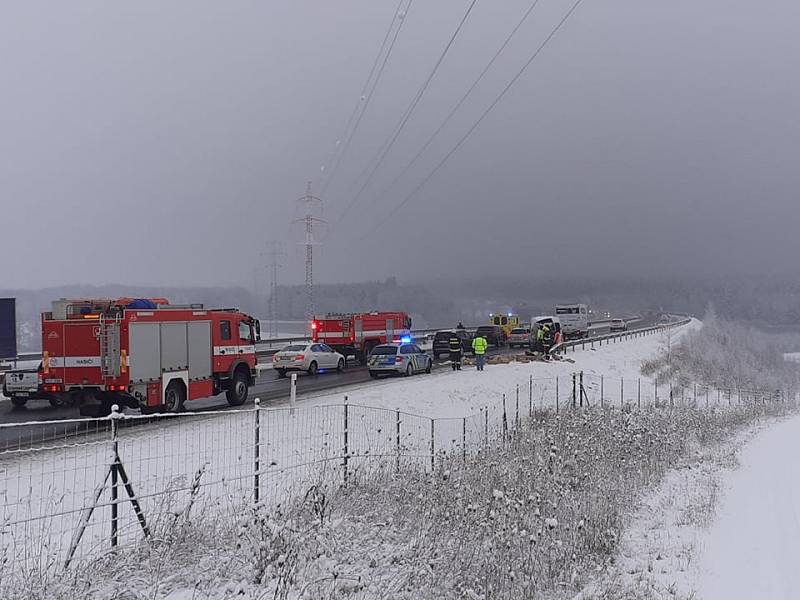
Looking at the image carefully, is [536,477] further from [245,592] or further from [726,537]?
[245,592]

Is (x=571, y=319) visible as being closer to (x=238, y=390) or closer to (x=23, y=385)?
Answer: (x=238, y=390)

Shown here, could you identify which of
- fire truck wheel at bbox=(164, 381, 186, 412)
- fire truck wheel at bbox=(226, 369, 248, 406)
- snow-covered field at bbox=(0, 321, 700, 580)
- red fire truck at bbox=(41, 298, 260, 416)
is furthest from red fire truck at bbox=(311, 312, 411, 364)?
fire truck wheel at bbox=(164, 381, 186, 412)

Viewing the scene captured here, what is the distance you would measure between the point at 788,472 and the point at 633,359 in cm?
3645

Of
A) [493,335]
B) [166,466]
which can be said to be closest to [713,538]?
[166,466]

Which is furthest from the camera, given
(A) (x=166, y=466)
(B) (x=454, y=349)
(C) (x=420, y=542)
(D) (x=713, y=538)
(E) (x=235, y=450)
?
(B) (x=454, y=349)

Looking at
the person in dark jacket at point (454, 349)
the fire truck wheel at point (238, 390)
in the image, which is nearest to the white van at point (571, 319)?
the person in dark jacket at point (454, 349)

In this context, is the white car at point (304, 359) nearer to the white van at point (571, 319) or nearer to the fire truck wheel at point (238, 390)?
the fire truck wheel at point (238, 390)

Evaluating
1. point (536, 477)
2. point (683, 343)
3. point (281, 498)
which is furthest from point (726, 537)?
point (683, 343)

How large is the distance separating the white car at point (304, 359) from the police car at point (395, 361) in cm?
357

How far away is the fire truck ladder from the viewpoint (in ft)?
56.7

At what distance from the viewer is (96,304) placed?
18.5 meters

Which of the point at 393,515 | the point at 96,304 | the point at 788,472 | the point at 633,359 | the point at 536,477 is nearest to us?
the point at 393,515

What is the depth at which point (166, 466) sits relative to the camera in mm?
12234

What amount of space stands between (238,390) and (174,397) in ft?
10.3
